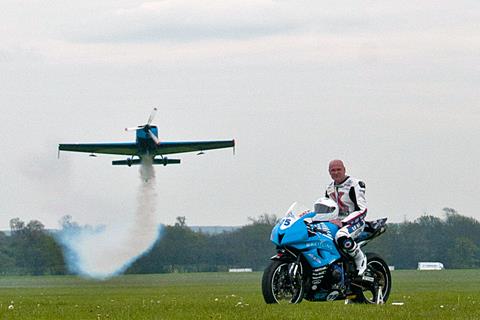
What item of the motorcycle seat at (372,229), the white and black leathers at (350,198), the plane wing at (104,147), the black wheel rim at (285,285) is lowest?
the black wheel rim at (285,285)

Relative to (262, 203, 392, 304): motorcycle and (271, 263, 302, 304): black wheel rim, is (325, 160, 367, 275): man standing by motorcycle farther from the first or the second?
(271, 263, 302, 304): black wheel rim

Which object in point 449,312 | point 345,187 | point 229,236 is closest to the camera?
point 449,312

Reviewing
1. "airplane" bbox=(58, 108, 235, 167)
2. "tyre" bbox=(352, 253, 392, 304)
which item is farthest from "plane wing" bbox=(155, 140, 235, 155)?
"tyre" bbox=(352, 253, 392, 304)

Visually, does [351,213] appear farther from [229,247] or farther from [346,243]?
[229,247]

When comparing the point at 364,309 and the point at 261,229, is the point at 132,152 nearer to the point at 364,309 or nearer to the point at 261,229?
the point at 261,229

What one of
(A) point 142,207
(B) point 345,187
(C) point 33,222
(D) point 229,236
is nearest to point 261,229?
(D) point 229,236

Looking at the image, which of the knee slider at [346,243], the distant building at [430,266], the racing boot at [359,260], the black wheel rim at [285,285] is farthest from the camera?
the distant building at [430,266]

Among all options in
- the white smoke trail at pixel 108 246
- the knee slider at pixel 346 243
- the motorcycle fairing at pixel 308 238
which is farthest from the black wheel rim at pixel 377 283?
the white smoke trail at pixel 108 246

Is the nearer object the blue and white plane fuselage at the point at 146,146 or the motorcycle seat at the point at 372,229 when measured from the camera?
the motorcycle seat at the point at 372,229

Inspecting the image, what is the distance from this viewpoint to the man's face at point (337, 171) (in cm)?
1634

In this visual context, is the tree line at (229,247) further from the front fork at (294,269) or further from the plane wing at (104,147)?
the front fork at (294,269)

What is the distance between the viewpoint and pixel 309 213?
16.0 meters

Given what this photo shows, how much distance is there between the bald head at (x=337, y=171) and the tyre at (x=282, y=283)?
4.72ft

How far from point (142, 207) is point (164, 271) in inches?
1200
